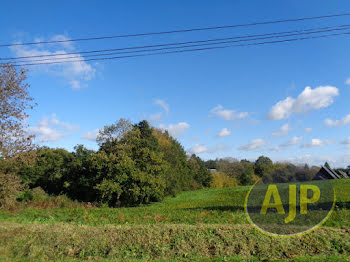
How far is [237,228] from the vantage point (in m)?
7.15

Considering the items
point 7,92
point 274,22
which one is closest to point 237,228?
point 274,22

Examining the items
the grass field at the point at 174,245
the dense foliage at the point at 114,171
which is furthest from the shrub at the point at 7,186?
the grass field at the point at 174,245

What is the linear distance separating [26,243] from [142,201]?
679 inches

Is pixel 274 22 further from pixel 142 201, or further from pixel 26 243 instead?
pixel 142 201

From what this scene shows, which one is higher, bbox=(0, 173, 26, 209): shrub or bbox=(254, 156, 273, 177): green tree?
bbox=(254, 156, 273, 177): green tree

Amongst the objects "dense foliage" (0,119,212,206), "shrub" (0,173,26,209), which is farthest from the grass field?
"dense foliage" (0,119,212,206)

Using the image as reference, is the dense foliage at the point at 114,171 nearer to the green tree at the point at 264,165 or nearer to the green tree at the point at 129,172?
the green tree at the point at 129,172
